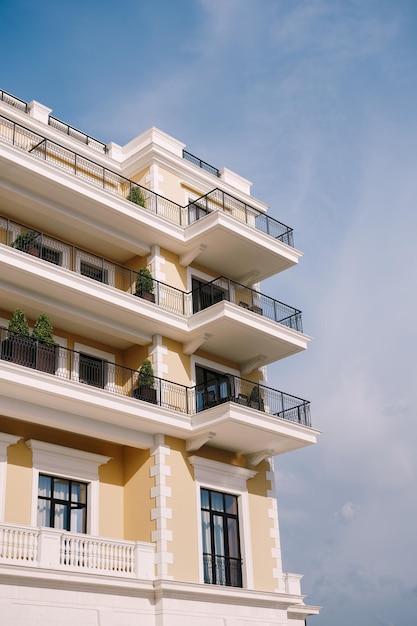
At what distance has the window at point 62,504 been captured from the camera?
2069 centimetres

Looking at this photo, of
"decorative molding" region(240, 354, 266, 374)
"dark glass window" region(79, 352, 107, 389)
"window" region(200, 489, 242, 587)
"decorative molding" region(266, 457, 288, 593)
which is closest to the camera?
"window" region(200, 489, 242, 587)

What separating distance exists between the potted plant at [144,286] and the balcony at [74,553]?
7296 mm

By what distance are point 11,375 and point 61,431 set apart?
118 inches

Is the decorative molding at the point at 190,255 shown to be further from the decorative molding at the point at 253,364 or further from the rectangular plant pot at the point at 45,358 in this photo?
the rectangular plant pot at the point at 45,358

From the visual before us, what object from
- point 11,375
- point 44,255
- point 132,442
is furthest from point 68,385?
point 44,255

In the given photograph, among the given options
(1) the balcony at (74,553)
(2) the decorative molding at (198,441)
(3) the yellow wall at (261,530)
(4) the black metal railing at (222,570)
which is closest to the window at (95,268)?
(2) the decorative molding at (198,441)

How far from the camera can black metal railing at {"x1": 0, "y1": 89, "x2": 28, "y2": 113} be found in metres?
26.0

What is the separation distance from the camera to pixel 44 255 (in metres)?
23.4

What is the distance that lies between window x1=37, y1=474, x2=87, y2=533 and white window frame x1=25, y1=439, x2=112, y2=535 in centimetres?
16

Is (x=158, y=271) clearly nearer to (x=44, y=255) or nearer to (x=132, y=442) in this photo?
(x=44, y=255)

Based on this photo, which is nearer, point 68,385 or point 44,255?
point 68,385

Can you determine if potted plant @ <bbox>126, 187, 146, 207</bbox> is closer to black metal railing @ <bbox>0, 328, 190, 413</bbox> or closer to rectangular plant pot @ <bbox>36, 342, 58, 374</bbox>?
black metal railing @ <bbox>0, 328, 190, 413</bbox>

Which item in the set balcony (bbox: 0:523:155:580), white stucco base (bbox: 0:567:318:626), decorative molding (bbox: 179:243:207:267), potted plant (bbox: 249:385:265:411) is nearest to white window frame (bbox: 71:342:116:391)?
decorative molding (bbox: 179:243:207:267)

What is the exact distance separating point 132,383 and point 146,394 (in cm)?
97
